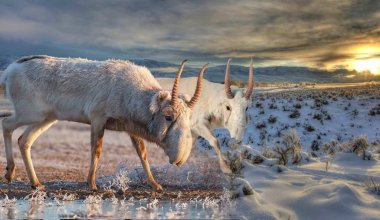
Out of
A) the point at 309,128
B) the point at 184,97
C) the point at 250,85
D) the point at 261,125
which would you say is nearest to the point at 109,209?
the point at 184,97

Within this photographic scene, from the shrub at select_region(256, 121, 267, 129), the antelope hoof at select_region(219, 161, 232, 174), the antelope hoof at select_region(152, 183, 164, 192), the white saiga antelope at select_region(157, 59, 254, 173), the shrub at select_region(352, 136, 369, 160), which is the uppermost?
the white saiga antelope at select_region(157, 59, 254, 173)

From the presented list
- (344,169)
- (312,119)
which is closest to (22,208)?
(344,169)

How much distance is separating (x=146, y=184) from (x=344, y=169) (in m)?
3.89

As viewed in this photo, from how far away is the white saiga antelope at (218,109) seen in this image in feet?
35.1

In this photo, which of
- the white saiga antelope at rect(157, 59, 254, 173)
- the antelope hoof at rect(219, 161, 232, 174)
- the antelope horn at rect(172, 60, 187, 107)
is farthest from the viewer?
the white saiga antelope at rect(157, 59, 254, 173)

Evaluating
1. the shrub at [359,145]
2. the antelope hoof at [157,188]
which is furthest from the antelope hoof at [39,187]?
the shrub at [359,145]

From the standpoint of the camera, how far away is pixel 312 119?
901 inches

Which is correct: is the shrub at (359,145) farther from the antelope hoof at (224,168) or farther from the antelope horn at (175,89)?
the antelope horn at (175,89)

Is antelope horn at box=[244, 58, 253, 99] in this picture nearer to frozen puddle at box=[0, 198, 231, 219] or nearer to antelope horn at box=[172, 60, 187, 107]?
antelope horn at box=[172, 60, 187, 107]

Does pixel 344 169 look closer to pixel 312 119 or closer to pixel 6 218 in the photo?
pixel 6 218

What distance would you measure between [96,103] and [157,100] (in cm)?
107

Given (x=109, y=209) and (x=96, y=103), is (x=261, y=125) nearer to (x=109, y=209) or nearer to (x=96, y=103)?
(x=96, y=103)

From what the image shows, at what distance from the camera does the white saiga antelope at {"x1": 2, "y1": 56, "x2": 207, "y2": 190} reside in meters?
8.05

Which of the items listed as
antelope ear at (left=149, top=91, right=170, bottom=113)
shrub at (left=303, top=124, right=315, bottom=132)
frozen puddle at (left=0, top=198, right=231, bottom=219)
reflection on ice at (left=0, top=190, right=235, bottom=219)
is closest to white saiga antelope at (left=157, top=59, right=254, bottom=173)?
antelope ear at (left=149, top=91, right=170, bottom=113)
